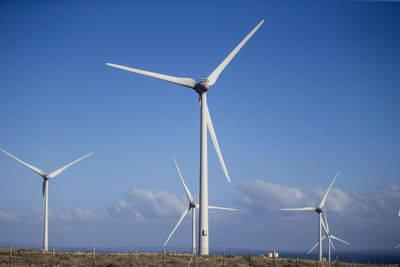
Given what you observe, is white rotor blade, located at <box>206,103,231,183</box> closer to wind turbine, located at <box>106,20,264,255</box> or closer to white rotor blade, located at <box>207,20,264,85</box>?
wind turbine, located at <box>106,20,264,255</box>

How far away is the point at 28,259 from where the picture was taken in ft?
222

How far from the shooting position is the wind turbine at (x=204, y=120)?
63406 mm

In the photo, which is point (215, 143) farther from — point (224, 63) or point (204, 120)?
point (224, 63)

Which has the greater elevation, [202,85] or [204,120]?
[202,85]

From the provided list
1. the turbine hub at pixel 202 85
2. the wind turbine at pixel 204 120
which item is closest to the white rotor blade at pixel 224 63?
the wind turbine at pixel 204 120

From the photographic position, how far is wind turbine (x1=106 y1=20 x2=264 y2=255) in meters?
63.4

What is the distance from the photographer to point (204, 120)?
6588 centimetres

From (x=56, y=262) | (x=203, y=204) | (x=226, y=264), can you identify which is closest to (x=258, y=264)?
(x=226, y=264)

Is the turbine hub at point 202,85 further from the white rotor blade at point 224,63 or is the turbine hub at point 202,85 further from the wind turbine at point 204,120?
the white rotor blade at point 224,63

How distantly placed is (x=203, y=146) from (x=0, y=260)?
30564mm

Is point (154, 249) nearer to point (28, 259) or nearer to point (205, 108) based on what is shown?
point (28, 259)

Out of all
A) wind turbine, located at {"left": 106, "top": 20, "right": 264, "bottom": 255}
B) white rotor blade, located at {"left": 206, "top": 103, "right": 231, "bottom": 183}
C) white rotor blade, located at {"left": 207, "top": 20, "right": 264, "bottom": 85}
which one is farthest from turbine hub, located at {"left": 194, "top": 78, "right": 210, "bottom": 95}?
white rotor blade, located at {"left": 206, "top": 103, "right": 231, "bottom": 183}

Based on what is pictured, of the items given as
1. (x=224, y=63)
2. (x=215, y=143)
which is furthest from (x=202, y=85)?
(x=215, y=143)

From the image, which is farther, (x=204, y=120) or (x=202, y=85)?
(x=202, y=85)
